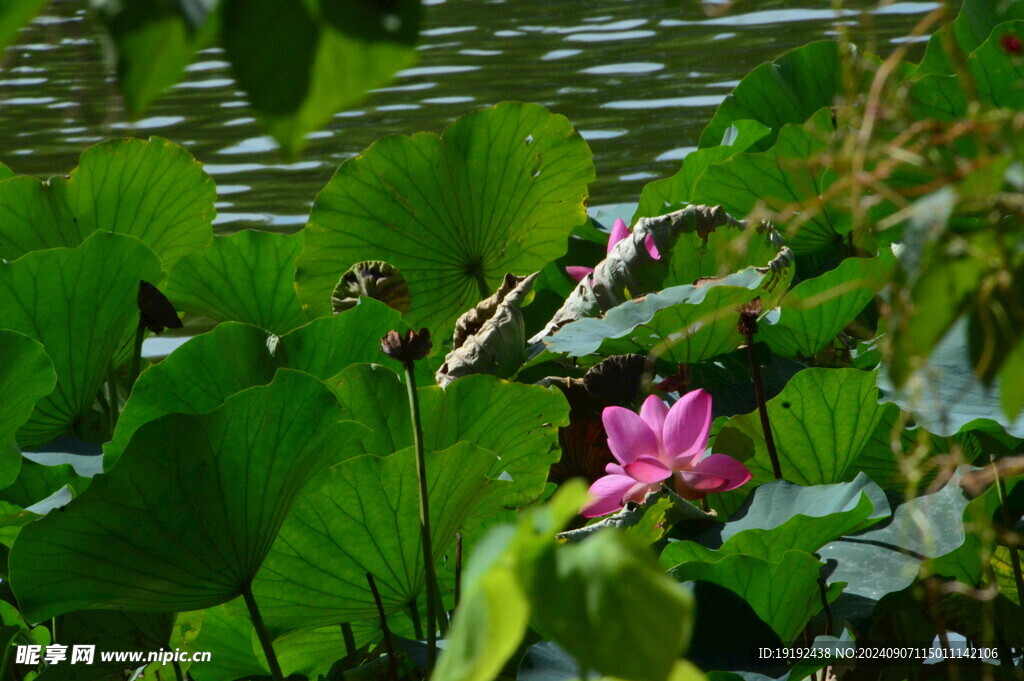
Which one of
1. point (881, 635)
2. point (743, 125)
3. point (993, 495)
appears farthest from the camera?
point (743, 125)

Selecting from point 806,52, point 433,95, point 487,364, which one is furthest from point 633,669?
point 433,95

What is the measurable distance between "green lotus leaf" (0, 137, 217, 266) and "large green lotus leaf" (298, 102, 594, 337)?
19cm

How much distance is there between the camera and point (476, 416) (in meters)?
0.93

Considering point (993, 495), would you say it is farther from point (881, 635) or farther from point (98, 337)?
point (98, 337)

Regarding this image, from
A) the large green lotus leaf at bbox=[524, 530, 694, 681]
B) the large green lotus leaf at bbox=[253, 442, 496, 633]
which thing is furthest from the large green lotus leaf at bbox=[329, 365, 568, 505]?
the large green lotus leaf at bbox=[524, 530, 694, 681]

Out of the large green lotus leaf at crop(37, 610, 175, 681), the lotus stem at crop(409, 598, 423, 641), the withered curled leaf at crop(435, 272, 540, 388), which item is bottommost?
the large green lotus leaf at crop(37, 610, 175, 681)

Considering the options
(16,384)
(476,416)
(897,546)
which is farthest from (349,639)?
(897,546)

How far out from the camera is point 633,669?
0.31 metres

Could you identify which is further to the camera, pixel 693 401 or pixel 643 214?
pixel 643 214

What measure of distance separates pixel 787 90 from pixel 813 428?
26.2 inches

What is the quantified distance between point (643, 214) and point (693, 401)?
56 centimetres

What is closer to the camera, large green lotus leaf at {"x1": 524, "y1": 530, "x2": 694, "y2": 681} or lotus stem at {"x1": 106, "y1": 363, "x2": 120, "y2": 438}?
large green lotus leaf at {"x1": 524, "y1": 530, "x2": 694, "y2": 681}

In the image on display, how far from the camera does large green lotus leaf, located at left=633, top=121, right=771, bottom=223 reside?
1317 millimetres

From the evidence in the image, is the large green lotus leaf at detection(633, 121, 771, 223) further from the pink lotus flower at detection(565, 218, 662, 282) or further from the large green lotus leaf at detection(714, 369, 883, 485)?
the large green lotus leaf at detection(714, 369, 883, 485)
